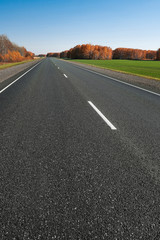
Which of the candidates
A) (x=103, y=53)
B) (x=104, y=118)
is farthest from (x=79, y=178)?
(x=103, y=53)

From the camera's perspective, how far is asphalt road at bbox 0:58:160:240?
6.26ft

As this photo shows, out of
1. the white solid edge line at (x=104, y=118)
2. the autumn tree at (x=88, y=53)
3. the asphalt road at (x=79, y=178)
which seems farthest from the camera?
the autumn tree at (x=88, y=53)

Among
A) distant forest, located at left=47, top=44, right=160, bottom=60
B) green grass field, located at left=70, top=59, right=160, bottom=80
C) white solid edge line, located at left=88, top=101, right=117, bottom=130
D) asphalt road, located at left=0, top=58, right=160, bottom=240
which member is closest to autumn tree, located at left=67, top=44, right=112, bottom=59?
distant forest, located at left=47, top=44, right=160, bottom=60

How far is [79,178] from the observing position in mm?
2695

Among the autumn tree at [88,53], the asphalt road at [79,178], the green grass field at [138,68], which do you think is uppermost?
the autumn tree at [88,53]

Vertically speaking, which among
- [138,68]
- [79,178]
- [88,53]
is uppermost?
[88,53]

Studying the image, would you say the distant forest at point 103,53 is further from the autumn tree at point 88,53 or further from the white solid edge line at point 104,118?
the white solid edge line at point 104,118

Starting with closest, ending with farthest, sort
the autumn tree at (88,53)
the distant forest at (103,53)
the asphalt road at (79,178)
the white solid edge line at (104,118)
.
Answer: the asphalt road at (79,178), the white solid edge line at (104,118), the autumn tree at (88,53), the distant forest at (103,53)

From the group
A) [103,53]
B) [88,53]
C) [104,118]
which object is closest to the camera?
[104,118]

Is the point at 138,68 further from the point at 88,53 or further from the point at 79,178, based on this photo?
the point at 88,53

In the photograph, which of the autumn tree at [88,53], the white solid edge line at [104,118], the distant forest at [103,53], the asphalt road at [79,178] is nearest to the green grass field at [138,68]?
the white solid edge line at [104,118]

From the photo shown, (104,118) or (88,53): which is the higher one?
(88,53)

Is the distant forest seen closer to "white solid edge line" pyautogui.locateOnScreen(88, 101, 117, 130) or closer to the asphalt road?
"white solid edge line" pyautogui.locateOnScreen(88, 101, 117, 130)

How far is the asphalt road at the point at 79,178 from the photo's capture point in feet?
6.26
